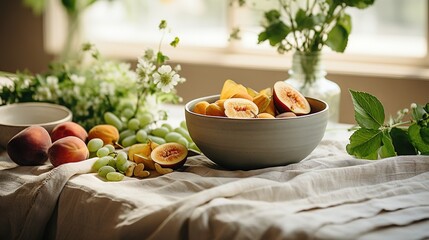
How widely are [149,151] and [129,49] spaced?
8.56 feet

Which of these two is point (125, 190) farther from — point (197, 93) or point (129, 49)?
point (129, 49)

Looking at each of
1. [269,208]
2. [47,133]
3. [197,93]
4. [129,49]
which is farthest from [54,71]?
[129,49]


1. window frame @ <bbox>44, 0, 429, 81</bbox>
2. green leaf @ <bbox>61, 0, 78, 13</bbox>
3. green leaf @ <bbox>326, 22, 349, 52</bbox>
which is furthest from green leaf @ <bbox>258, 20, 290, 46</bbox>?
green leaf @ <bbox>61, 0, 78, 13</bbox>

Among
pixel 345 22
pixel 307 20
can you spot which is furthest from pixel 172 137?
pixel 345 22

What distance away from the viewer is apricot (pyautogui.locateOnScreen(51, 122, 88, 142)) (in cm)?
150

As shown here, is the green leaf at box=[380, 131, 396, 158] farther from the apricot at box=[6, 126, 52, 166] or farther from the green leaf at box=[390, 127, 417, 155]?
the apricot at box=[6, 126, 52, 166]

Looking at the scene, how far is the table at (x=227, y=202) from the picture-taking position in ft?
3.38

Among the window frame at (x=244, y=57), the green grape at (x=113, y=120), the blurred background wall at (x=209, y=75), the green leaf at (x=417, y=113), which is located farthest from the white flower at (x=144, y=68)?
the blurred background wall at (x=209, y=75)

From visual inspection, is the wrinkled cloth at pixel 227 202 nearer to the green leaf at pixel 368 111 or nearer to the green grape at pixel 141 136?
the green leaf at pixel 368 111

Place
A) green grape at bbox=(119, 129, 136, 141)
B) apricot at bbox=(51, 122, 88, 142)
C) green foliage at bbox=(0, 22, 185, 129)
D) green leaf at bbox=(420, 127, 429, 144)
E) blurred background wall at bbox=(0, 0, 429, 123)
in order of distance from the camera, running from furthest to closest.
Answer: blurred background wall at bbox=(0, 0, 429, 123) → green foliage at bbox=(0, 22, 185, 129) → green grape at bbox=(119, 129, 136, 141) → apricot at bbox=(51, 122, 88, 142) → green leaf at bbox=(420, 127, 429, 144)

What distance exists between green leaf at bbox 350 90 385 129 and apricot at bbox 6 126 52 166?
26.2 inches

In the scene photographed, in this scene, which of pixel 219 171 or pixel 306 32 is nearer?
pixel 219 171

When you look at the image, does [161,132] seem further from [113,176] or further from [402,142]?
[402,142]

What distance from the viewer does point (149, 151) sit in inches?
56.5
